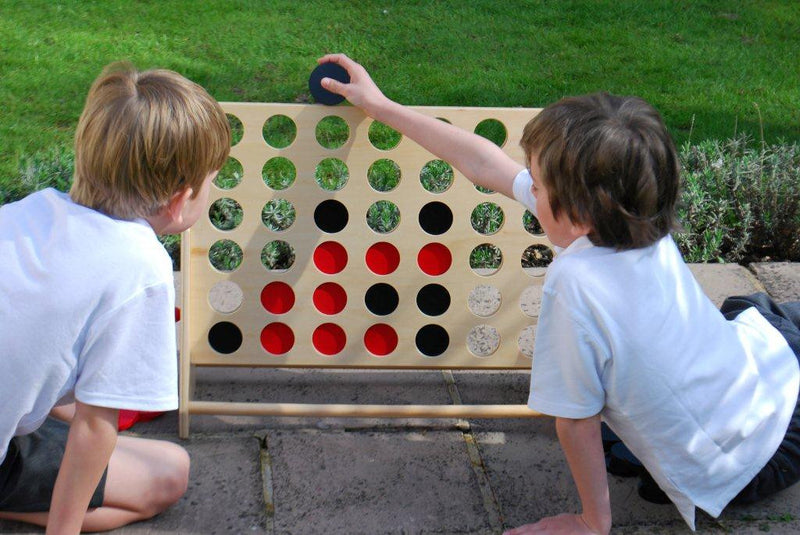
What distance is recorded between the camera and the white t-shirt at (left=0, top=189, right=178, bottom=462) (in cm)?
176

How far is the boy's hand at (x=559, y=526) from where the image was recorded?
208 centimetres

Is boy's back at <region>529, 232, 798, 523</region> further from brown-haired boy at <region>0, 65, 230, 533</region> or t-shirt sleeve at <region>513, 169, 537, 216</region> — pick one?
brown-haired boy at <region>0, 65, 230, 533</region>

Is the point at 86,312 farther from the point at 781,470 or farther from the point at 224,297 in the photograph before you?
the point at 781,470

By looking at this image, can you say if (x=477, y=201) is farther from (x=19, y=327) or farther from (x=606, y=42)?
(x=606, y=42)

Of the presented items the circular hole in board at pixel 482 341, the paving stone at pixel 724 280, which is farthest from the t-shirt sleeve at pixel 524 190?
the paving stone at pixel 724 280

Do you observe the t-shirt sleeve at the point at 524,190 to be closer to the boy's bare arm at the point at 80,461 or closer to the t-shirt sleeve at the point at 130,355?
the t-shirt sleeve at the point at 130,355

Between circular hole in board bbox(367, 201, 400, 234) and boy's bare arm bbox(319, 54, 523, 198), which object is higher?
boy's bare arm bbox(319, 54, 523, 198)

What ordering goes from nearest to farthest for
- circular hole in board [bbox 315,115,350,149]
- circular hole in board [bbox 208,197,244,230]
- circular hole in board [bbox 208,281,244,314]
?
circular hole in board [bbox 208,281,244,314] < circular hole in board [bbox 208,197,244,230] < circular hole in board [bbox 315,115,350,149]

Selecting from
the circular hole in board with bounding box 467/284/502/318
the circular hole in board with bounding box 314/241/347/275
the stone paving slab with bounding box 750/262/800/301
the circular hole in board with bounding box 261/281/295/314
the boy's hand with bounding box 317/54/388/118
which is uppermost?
the boy's hand with bounding box 317/54/388/118

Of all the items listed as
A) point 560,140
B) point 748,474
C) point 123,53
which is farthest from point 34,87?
point 748,474

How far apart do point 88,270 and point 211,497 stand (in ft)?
2.52

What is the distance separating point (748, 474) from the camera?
7.11 feet

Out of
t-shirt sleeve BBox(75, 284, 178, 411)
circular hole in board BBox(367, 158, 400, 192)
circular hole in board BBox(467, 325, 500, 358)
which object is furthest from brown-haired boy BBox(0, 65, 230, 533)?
circular hole in board BBox(367, 158, 400, 192)

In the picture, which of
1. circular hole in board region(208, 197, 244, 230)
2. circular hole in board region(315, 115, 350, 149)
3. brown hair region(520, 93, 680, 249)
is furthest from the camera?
circular hole in board region(315, 115, 350, 149)
